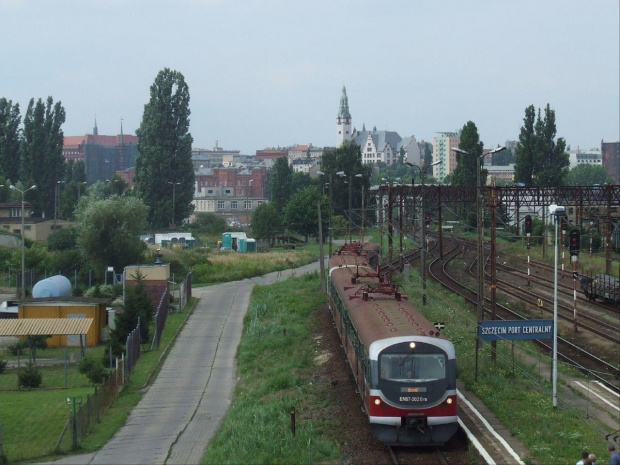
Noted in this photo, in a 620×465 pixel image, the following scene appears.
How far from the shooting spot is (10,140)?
9069 centimetres

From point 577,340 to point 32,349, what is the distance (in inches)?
855

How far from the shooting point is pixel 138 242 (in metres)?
60.0

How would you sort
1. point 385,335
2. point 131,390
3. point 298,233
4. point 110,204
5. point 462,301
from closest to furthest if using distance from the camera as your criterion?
point 385,335, point 131,390, point 462,301, point 110,204, point 298,233

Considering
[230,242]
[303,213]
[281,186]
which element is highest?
[281,186]

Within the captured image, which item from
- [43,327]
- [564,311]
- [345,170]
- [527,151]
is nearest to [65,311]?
[43,327]

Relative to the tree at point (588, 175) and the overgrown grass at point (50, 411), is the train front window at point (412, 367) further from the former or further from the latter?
the tree at point (588, 175)

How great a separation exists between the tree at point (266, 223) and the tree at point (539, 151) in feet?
79.2

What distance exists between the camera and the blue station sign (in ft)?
75.8

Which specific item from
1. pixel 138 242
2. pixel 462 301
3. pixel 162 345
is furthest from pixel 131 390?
pixel 138 242

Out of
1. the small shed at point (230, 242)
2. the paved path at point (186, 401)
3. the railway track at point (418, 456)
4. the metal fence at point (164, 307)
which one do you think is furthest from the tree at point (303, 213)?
the railway track at point (418, 456)

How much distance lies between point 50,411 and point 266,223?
63211 mm

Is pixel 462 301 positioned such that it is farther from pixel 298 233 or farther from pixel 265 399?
pixel 298 233

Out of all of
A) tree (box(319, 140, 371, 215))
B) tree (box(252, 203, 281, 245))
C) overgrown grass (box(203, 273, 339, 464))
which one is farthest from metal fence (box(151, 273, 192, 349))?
tree (box(319, 140, 371, 215))

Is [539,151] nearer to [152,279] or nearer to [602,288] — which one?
[602,288]
